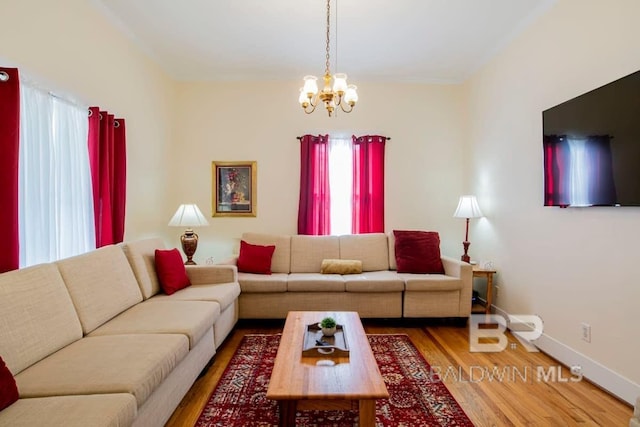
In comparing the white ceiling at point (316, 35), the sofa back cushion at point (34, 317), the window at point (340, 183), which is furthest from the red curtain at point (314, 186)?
the sofa back cushion at point (34, 317)

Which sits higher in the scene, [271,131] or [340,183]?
[271,131]

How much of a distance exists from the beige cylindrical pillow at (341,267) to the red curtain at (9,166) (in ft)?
8.94

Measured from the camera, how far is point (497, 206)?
3.93 meters

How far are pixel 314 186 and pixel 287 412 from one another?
3.21 metres

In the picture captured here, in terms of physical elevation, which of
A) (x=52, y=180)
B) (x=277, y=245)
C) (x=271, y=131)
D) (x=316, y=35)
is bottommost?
(x=277, y=245)

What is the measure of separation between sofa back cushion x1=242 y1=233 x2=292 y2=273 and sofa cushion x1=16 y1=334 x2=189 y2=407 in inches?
83.2

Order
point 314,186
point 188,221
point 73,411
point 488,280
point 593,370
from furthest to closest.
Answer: point 314,186
point 188,221
point 488,280
point 593,370
point 73,411

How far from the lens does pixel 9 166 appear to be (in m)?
2.10

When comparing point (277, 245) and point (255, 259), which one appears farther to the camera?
point (277, 245)

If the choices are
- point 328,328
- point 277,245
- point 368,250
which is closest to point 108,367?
point 328,328

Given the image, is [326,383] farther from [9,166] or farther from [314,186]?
[314,186]

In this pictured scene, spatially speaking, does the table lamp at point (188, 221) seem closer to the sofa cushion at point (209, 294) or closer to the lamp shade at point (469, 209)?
the sofa cushion at point (209, 294)

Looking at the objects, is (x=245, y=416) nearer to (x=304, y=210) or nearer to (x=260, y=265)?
(x=260, y=265)

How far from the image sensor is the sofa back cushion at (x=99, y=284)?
7.07ft
